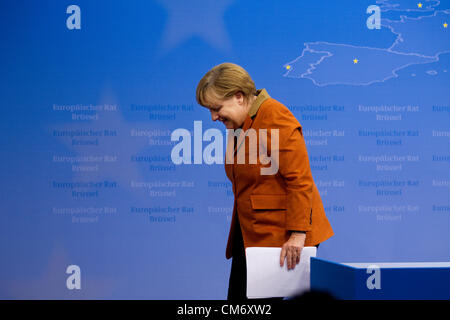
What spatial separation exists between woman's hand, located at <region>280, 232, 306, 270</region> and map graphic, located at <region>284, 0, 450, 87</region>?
2073 millimetres

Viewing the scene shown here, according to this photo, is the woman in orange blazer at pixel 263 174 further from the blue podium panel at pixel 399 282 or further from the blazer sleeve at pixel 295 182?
the blue podium panel at pixel 399 282

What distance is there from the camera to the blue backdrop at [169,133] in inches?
140

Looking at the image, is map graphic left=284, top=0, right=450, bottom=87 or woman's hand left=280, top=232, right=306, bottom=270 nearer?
woman's hand left=280, top=232, right=306, bottom=270

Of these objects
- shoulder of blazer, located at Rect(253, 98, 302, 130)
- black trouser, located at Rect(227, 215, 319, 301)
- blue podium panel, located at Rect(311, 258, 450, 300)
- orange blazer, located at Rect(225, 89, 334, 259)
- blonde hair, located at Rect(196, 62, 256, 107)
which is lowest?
black trouser, located at Rect(227, 215, 319, 301)

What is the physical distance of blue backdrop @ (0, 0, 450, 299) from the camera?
3.55 m

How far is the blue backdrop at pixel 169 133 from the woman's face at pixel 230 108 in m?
1.72

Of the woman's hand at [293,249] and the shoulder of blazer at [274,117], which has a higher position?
the shoulder of blazer at [274,117]

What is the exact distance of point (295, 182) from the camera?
5.44ft

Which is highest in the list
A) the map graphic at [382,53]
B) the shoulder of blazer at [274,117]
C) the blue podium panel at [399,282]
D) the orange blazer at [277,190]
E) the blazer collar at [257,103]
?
the map graphic at [382,53]

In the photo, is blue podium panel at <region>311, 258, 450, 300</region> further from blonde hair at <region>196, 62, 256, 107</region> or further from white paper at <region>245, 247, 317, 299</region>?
blonde hair at <region>196, 62, 256, 107</region>

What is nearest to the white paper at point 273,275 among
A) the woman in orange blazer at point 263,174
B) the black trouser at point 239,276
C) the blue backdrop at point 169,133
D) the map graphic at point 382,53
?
the woman in orange blazer at point 263,174

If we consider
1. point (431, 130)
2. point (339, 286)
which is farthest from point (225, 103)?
point (431, 130)

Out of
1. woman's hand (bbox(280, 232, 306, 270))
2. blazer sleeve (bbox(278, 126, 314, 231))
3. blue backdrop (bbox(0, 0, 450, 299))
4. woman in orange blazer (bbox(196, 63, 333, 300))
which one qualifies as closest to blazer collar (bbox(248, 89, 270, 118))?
woman in orange blazer (bbox(196, 63, 333, 300))

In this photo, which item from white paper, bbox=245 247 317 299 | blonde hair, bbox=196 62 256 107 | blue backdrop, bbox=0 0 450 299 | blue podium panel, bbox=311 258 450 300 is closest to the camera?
blue podium panel, bbox=311 258 450 300
